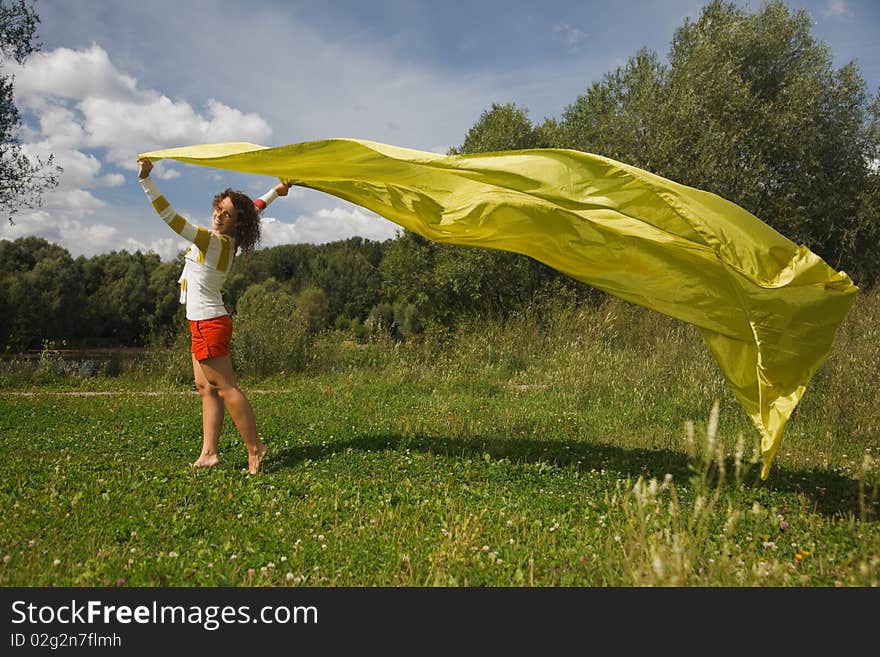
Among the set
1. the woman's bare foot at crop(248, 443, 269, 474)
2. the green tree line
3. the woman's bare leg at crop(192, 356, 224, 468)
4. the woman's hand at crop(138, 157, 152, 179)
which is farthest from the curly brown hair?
the green tree line

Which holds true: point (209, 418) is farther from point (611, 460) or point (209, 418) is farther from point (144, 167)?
point (611, 460)

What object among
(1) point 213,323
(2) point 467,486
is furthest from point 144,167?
(2) point 467,486

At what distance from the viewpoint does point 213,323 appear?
17.8ft

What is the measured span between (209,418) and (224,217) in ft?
6.18

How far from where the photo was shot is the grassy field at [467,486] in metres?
3.36

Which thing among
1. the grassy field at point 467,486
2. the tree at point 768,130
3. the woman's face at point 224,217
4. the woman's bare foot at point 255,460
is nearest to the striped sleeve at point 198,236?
the woman's face at point 224,217

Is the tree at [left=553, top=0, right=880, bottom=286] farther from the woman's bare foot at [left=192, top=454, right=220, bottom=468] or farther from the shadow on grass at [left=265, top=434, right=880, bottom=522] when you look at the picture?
the woman's bare foot at [left=192, top=454, right=220, bottom=468]

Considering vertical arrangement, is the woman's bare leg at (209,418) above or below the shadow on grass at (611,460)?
above

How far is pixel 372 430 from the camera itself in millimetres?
7219

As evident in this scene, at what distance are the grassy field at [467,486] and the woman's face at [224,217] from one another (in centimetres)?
223

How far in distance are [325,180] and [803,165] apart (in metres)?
18.9

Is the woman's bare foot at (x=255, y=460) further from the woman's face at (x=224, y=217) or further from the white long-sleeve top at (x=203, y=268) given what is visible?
the woman's face at (x=224, y=217)

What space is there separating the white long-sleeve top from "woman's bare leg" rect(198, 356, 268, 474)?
0.44 meters
